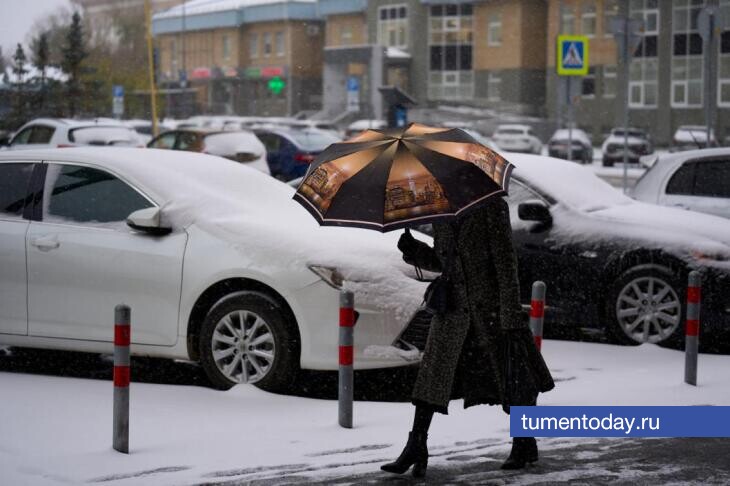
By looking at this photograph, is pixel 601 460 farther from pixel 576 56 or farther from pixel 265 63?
pixel 265 63

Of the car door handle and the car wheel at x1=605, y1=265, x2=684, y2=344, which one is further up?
the car door handle

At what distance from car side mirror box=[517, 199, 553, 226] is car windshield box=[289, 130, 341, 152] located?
54.8 ft

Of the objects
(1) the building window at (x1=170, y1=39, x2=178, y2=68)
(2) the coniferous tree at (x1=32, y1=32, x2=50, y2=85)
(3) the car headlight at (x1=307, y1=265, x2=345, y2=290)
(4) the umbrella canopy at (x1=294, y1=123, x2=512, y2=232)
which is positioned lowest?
(3) the car headlight at (x1=307, y1=265, x2=345, y2=290)

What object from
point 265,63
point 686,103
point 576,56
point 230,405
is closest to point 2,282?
point 230,405

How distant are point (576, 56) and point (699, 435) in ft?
50.0

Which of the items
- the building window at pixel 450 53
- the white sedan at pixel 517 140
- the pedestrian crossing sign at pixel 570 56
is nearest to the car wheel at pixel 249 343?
the pedestrian crossing sign at pixel 570 56

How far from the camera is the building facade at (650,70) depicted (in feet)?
193

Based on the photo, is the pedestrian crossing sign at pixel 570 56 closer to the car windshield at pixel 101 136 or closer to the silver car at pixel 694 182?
the car windshield at pixel 101 136

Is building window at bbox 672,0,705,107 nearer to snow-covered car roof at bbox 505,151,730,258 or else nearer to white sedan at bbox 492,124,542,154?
white sedan at bbox 492,124,542,154

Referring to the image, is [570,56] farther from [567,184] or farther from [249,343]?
[249,343]

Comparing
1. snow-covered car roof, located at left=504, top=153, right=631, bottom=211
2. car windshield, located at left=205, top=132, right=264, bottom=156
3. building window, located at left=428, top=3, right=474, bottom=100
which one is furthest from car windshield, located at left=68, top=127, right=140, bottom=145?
building window, located at left=428, top=3, right=474, bottom=100

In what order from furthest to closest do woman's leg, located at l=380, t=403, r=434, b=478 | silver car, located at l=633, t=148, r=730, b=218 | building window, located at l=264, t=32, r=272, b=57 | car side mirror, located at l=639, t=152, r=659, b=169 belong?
1. building window, located at l=264, t=32, r=272, b=57
2. car side mirror, located at l=639, t=152, r=659, b=169
3. silver car, located at l=633, t=148, r=730, b=218
4. woman's leg, located at l=380, t=403, r=434, b=478

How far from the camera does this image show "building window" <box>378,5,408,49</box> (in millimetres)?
74819

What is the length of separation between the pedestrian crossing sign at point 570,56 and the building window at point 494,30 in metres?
49.6
